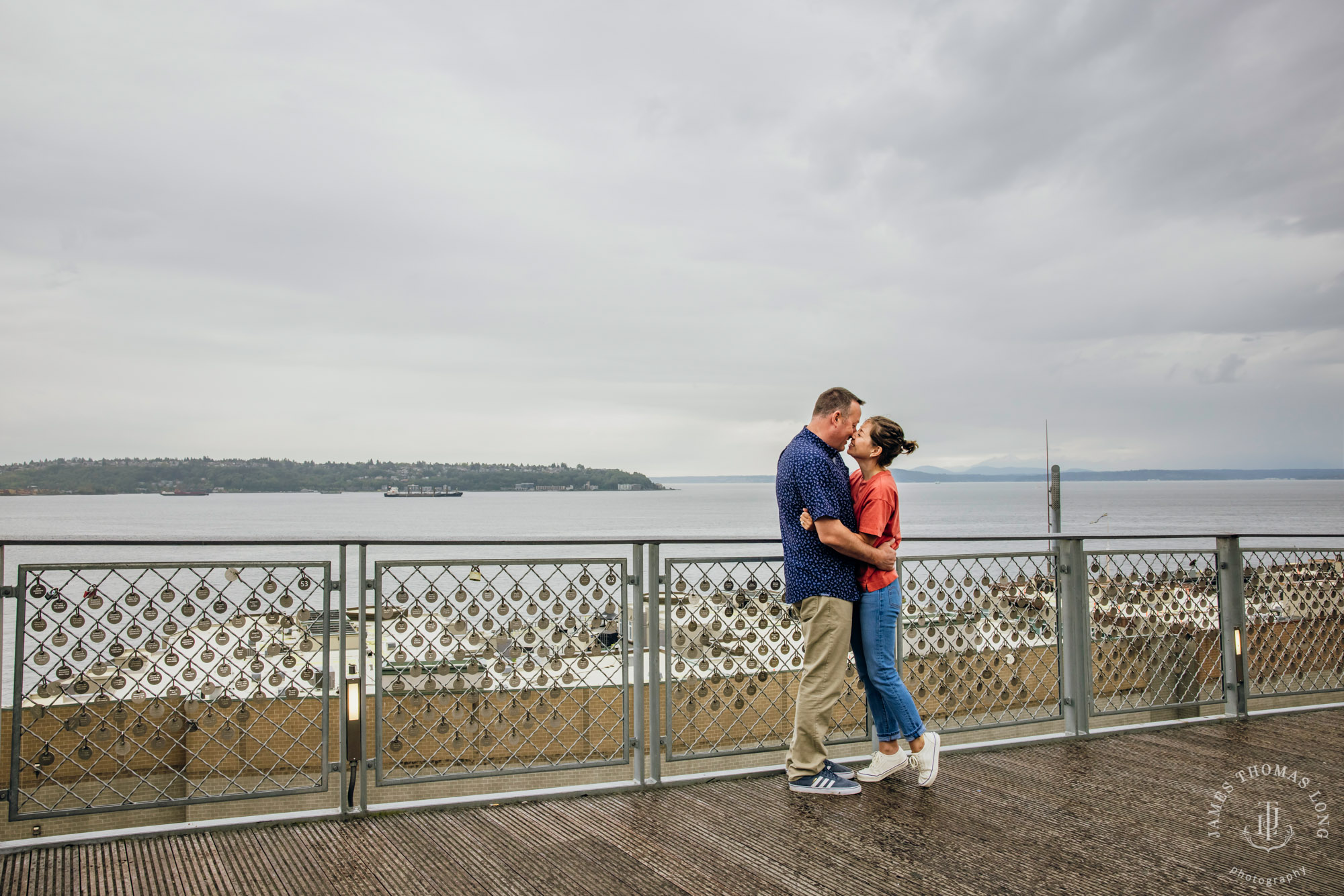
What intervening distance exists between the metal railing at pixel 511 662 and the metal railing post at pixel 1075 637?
→ 0.01 m

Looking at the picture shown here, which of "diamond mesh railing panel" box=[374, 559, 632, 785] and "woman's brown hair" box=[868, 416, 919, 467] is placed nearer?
"diamond mesh railing panel" box=[374, 559, 632, 785]

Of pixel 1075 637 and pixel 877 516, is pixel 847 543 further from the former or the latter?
pixel 1075 637

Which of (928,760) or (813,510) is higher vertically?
(813,510)

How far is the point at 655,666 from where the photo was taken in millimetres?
3283

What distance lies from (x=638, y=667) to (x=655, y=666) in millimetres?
90

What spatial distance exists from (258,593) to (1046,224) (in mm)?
14569


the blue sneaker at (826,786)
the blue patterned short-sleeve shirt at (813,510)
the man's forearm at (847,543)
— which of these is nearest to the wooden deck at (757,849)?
the blue sneaker at (826,786)

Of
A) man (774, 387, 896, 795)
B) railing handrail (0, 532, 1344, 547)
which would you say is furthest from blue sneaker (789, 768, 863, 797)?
railing handrail (0, 532, 1344, 547)

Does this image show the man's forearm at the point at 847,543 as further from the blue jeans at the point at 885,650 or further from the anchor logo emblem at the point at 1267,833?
the anchor logo emblem at the point at 1267,833

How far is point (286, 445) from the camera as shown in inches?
3339

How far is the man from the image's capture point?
3.02 metres

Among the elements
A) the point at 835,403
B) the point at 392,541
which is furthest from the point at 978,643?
the point at 392,541

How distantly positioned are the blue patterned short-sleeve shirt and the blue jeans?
0.32 feet

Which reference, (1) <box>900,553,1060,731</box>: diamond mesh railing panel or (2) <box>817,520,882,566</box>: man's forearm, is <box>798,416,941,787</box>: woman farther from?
(1) <box>900,553,1060,731</box>: diamond mesh railing panel
